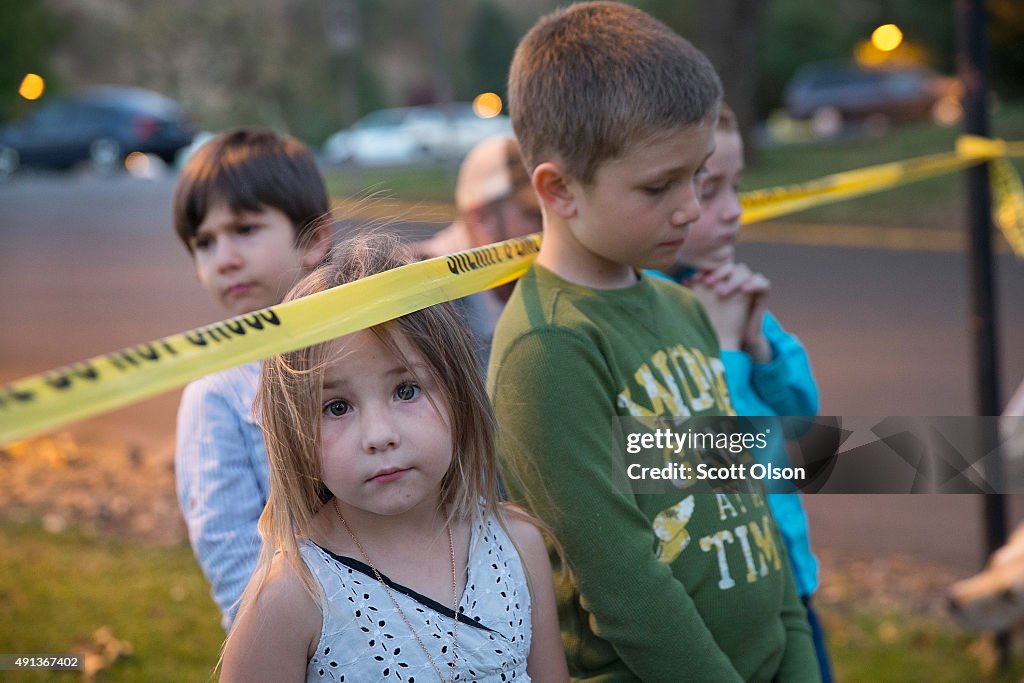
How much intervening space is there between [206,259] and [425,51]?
145 feet

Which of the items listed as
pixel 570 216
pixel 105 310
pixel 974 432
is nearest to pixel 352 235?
pixel 570 216

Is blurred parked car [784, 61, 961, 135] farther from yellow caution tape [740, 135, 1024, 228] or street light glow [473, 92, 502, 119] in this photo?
yellow caution tape [740, 135, 1024, 228]

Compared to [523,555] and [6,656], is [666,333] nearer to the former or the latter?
[523,555]

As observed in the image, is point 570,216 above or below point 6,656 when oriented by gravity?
above

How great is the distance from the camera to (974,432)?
3244mm

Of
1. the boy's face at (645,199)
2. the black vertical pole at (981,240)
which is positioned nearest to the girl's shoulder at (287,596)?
the boy's face at (645,199)

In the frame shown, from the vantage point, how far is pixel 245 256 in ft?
8.98

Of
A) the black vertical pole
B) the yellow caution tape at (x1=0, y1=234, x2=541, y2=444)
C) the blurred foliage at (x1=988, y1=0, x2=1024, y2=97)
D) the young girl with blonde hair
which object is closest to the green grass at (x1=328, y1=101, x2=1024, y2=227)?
the blurred foliage at (x1=988, y1=0, x2=1024, y2=97)

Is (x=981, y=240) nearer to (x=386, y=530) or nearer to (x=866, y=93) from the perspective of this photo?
(x=386, y=530)

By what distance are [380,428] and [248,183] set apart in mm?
1219

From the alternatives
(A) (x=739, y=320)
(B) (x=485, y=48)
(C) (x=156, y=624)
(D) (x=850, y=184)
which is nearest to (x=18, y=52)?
(C) (x=156, y=624)

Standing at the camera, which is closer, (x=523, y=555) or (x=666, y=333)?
(x=523, y=555)

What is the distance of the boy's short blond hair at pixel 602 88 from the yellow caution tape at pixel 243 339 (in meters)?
0.27

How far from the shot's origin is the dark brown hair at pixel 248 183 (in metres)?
2.77
